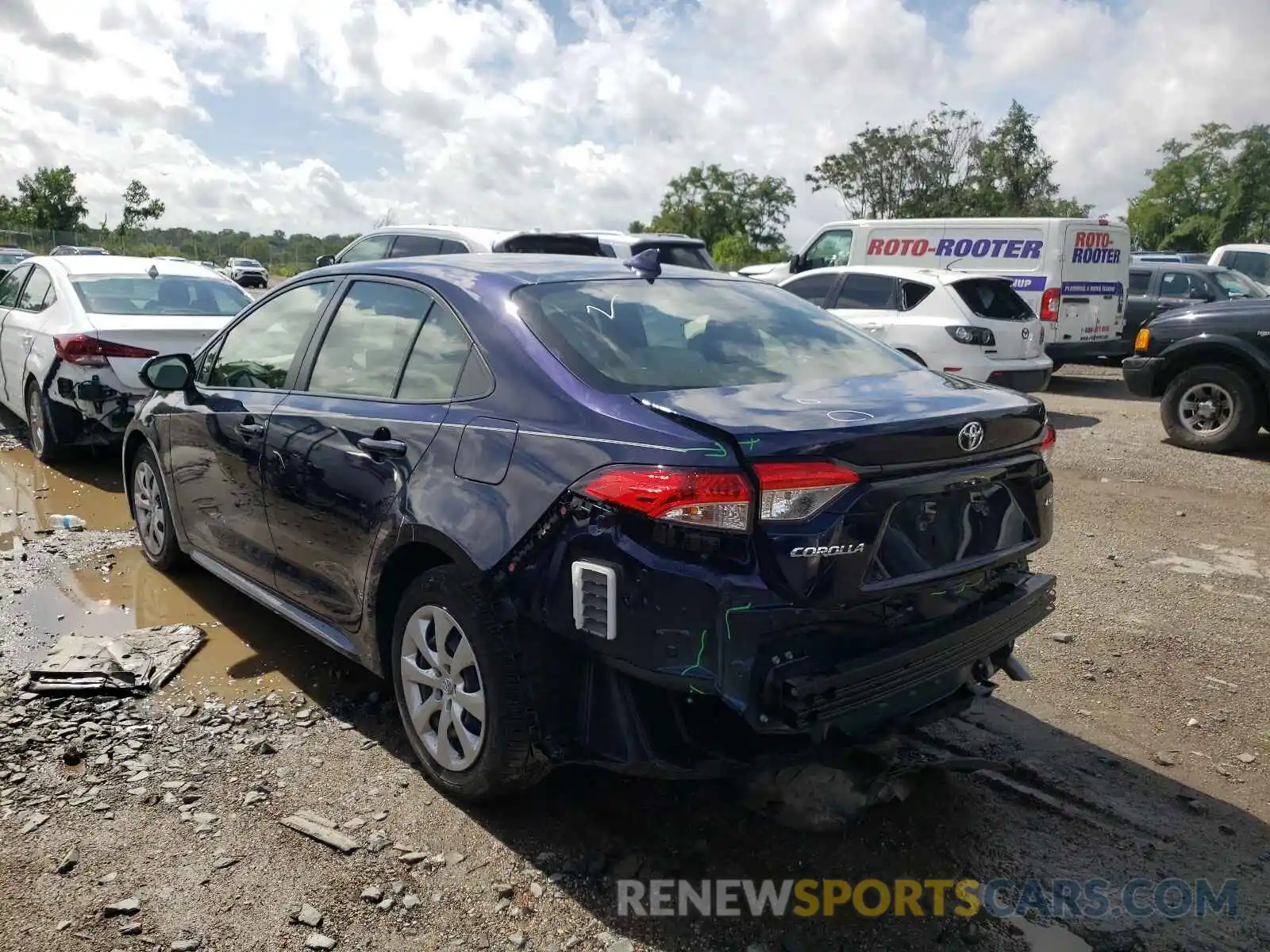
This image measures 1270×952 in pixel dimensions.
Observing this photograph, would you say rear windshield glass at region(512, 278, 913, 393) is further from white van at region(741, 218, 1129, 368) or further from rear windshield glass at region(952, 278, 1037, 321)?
white van at region(741, 218, 1129, 368)

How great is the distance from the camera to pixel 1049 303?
495 inches

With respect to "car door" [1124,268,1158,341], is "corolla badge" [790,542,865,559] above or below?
below

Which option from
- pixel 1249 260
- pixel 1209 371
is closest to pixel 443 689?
pixel 1209 371

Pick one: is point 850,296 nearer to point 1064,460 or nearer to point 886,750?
point 1064,460

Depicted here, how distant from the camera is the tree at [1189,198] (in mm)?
45000

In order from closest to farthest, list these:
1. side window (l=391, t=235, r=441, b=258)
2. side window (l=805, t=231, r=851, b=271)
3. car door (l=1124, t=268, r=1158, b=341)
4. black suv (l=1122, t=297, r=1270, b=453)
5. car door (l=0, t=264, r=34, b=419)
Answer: car door (l=0, t=264, r=34, b=419) → black suv (l=1122, t=297, r=1270, b=453) → side window (l=391, t=235, r=441, b=258) → side window (l=805, t=231, r=851, b=271) → car door (l=1124, t=268, r=1158, b=341)

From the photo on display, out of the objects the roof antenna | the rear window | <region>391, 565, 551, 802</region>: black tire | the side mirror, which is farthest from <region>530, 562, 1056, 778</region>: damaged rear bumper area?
the rear window

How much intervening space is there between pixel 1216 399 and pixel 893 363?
22.8 feet

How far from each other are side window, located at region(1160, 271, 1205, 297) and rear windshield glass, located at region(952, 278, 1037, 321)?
18.7 ft

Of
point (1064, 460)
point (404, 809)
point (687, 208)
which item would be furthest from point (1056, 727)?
point (687, 208)

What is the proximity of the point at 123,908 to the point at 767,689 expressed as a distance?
1843 millimetres

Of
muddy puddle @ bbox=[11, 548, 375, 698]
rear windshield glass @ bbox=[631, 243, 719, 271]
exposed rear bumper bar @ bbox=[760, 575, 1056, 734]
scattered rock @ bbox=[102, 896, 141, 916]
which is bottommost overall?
scattered rock @ bbox=[102, 896, 141, 916]

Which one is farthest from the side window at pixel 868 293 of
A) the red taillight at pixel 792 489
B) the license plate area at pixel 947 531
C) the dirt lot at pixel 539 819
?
the red taillight at pixel 792 489

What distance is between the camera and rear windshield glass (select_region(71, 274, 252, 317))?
7.60 m
